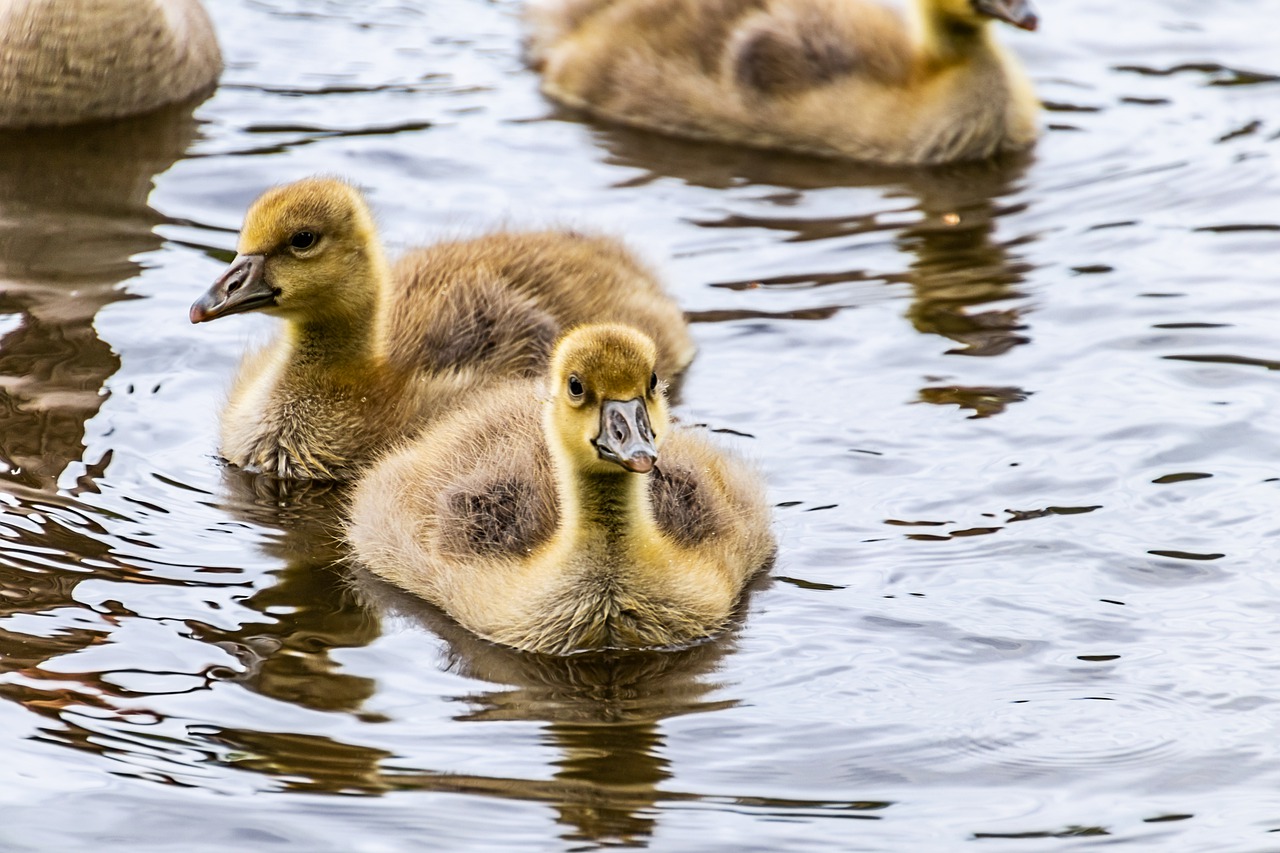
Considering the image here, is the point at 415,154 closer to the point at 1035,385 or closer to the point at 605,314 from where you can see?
the point at 605,314

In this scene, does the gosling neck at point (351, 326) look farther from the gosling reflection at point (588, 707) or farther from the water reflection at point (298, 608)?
the gosling reflection at point (588, 707)

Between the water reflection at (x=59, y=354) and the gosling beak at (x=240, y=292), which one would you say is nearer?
the water reflection at (x=59, y=354)

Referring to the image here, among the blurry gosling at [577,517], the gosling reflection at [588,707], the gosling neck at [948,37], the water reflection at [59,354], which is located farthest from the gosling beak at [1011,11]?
the gosling reflection at [588,707]

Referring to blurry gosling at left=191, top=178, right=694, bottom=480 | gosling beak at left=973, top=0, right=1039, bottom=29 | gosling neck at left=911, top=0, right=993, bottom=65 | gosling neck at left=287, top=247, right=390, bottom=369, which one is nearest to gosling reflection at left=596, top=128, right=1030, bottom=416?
gosling neck at left=911, top=0, right=993, bottom=65

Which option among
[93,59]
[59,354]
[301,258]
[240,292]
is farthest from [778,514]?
[93,59]

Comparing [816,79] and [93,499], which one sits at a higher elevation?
[816,79]

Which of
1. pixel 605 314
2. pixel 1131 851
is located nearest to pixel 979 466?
pixel 605 314

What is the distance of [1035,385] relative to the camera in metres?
7.84

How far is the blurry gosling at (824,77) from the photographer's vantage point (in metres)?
10.2

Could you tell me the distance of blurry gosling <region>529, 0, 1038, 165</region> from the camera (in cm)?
1021

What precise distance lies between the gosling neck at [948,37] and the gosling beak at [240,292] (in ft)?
15.0

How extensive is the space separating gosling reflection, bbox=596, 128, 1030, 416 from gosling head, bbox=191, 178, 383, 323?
1.92 m

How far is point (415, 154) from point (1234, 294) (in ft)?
12.9

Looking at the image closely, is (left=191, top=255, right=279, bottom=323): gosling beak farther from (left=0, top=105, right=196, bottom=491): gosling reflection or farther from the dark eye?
(left=0, top=105, right=196, bottom=491): gosling reflection
